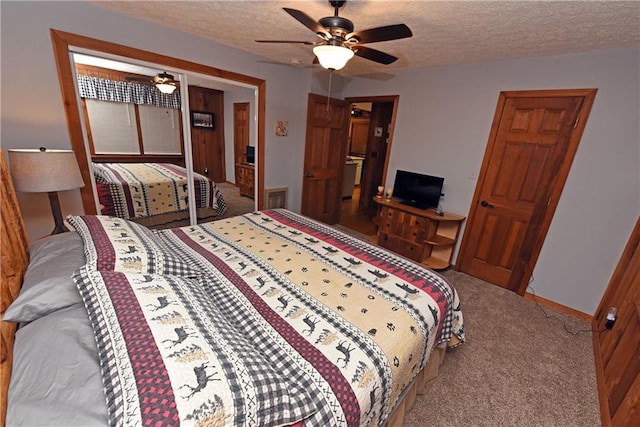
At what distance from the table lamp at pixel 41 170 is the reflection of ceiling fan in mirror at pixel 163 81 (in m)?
1.12

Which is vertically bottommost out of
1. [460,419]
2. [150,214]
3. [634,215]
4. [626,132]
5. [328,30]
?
[460,419]

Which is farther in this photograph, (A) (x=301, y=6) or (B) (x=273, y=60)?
(B) (x=273, y=60)

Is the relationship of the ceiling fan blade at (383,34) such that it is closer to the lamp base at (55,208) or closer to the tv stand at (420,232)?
the tv stand at (420,232)

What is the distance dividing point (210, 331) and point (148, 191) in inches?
93.6

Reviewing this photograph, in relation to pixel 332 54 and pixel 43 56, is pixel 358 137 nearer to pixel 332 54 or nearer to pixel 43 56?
pixel 332 54

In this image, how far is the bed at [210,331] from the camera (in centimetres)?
73

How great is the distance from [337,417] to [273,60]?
3.65 meters

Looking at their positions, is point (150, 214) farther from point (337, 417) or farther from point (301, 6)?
point (337, 417)

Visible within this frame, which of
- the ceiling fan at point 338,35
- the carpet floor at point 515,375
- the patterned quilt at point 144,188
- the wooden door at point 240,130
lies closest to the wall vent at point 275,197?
the wooden door at point 240,130

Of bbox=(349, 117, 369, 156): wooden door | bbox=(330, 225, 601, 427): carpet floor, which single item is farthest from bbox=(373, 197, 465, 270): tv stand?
bbox=(349, 117, 369, 156): wooden door

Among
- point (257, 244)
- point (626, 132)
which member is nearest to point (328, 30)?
point (257, 244)

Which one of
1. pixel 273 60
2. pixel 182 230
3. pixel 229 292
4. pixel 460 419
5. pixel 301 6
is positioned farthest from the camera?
pixel 273 60

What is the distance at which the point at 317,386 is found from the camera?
917 millimetres

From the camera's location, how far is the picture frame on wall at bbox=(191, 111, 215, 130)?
2.95 meters
